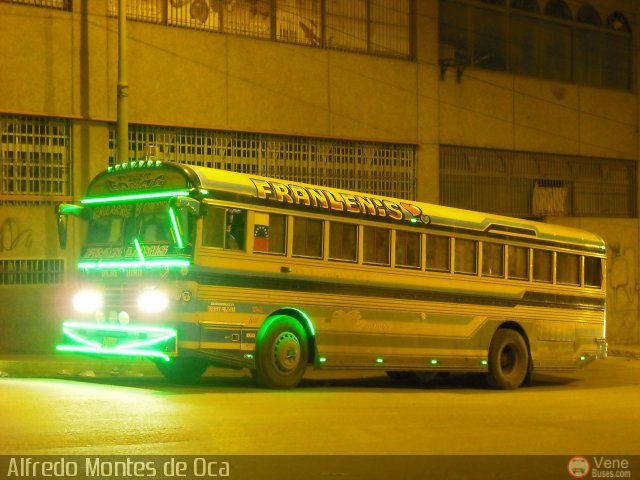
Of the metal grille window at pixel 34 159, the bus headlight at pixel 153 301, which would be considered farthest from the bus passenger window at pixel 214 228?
the metal grille window at pixel 34 159

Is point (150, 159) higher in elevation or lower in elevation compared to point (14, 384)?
higher

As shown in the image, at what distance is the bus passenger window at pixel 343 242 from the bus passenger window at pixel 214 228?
2.06 meters

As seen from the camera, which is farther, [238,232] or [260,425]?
[238,232]

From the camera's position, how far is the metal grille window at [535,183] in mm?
24703

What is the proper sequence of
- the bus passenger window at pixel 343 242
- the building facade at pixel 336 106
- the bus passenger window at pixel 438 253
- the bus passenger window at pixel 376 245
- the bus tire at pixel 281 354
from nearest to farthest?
the bus tire at pixel 281 354
the bus passenger window at pixel 343 242
the bus passenger window at pixel 376 245
the bus passenger window at pixel 438 253
the building facade at pixel 336 106

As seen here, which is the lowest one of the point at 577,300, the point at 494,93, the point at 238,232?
the point at 577,300

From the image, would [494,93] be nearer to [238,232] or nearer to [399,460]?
[238,232]

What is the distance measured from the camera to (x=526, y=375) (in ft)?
58.8

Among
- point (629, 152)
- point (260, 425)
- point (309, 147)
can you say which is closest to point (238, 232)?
point (260, 425)

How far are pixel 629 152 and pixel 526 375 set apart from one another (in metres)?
12.1

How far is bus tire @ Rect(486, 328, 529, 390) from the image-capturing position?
17125 mm

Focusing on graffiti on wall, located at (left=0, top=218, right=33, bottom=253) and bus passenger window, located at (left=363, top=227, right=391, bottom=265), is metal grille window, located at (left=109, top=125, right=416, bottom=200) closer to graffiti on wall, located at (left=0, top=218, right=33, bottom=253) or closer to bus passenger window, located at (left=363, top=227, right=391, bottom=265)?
graffiti on wall, located at (left=0, top=218, right=33, bottom=253)

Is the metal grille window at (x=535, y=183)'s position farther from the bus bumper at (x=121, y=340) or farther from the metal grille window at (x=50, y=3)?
the bus bumper at (x=121, y=340)

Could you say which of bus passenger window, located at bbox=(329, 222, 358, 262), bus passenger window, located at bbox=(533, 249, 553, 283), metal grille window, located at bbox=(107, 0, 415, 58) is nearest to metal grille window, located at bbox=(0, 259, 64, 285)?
metal grille window, located at bbox=(107, 0, 415, 58)
